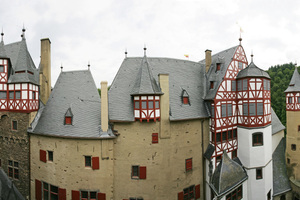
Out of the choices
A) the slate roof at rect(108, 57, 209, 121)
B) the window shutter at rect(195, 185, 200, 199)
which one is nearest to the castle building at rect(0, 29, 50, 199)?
the slate roof at rect(108, 57, 209, 121)

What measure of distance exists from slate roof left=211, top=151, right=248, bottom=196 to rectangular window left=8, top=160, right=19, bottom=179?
18186mm

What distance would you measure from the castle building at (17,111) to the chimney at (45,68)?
750 millimetres

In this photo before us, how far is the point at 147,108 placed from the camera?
45.6 ft

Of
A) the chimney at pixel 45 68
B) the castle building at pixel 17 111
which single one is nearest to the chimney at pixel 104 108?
the castle building at pixel 17 111

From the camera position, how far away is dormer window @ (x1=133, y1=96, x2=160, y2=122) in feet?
45.5

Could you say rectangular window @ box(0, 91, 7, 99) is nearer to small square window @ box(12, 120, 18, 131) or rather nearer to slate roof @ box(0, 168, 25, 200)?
small square window @ box(12, 120, 18, 131)

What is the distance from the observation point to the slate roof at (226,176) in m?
15.2

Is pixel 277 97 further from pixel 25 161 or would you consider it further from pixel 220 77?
pixel 25 161

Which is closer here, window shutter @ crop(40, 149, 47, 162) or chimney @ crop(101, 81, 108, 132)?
chimney @ crop(101, 81, 108, 132)

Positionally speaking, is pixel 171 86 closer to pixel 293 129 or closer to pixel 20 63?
pixel 20 63

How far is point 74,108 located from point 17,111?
5359 mm

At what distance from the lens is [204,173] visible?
16.6m

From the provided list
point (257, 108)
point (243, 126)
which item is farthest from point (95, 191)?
point (257, 108)

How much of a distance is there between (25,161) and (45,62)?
383 inches
